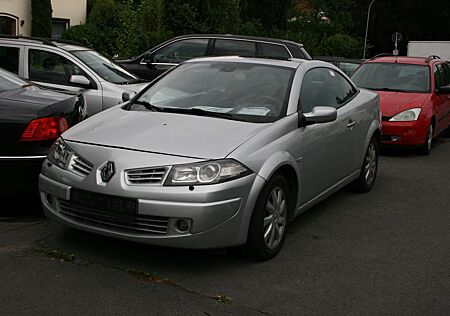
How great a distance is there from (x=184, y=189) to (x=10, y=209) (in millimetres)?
2418

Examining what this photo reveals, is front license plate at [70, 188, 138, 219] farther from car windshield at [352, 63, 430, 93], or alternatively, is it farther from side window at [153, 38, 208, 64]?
side window at [153, 38, 208, 64]

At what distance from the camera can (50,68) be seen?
8.85 meters

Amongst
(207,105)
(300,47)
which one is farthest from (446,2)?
(207,105)

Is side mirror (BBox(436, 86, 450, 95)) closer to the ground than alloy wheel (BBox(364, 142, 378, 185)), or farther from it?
farther from it

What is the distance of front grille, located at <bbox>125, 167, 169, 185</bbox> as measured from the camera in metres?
4.36

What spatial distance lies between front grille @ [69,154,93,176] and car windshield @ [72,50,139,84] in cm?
449

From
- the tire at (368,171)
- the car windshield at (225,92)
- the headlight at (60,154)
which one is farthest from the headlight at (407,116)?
the headlight at (60,154)

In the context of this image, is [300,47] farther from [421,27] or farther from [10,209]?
[421,27]

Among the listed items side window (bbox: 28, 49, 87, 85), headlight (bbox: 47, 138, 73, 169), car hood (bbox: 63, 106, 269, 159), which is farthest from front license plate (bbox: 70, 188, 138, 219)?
side window (bbox: 28, 49, 87, 85)

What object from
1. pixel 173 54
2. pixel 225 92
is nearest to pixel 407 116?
pixel 173 54

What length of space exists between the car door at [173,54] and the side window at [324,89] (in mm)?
5601

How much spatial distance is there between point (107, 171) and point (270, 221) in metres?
1.27

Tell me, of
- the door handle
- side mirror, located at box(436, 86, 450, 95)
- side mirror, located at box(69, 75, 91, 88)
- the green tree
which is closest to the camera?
the door handle

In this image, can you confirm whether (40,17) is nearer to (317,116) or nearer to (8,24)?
(8,24)
